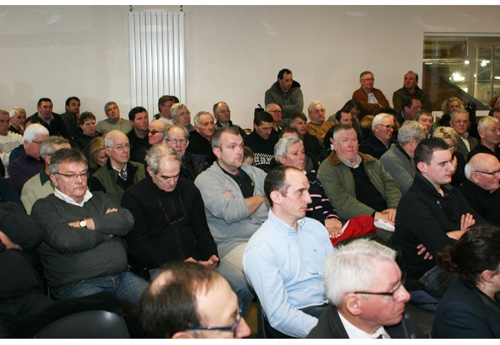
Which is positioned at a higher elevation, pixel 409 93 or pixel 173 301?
pixel 409 93

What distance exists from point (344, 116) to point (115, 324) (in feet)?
15.7

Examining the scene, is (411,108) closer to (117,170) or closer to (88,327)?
(117,170)

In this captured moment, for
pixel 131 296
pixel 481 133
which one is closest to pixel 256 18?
pixel 481 133

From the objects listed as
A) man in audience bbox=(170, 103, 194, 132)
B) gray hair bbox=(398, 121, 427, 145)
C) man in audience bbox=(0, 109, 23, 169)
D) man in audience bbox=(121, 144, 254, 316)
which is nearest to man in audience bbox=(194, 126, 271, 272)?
man in audience bbox=(121, 144, 254, 316)

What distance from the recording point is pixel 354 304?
5.91 feet

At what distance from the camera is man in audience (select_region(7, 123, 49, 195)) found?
4.12 meters

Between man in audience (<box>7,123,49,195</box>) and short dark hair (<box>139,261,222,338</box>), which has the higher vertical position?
man in audience (<box>7,123,49,195</box>)

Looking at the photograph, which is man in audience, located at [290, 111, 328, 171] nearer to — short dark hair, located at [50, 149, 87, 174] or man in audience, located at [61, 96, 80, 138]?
short dark hair, located at [50, 149, 87, 174]

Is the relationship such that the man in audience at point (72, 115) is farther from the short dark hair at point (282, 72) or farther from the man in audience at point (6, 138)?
the short dark hair at point (282, 72)

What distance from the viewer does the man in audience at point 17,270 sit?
96.2 inches

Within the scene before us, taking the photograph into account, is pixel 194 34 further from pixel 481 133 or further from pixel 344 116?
pixel 481 133

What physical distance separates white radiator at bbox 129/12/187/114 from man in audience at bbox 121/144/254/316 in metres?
5.24

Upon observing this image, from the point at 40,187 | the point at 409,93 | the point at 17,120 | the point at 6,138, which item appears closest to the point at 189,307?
the point at 40,187

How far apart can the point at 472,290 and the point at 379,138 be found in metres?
3.37
